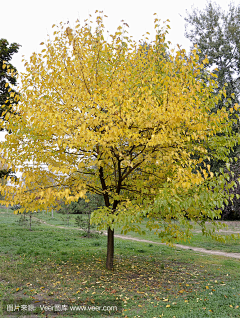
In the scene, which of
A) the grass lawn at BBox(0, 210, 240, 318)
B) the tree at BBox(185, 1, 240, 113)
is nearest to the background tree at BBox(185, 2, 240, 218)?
the tree at BBox(185, 1, 240, 113)

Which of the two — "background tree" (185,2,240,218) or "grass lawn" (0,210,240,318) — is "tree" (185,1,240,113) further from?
"grass lawn" (0,210,240,318)

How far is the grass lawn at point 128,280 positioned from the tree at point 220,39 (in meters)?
15.3

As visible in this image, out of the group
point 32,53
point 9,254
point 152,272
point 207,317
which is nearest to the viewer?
point 207,317

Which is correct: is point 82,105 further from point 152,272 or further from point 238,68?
point 238,68

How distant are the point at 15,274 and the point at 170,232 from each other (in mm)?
3754

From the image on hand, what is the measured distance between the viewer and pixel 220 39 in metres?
19.1

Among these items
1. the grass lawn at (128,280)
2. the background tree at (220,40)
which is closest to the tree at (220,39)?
the background tree at (220,40)

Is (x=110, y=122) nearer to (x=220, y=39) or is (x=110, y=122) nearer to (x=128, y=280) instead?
(x=128, y=280)

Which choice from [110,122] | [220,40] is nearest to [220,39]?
[220,40]

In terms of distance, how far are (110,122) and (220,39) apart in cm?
1884

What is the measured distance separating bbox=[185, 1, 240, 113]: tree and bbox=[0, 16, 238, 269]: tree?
612 inches

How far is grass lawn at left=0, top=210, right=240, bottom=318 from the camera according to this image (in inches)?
170

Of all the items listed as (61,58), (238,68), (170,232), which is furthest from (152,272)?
(238,68)

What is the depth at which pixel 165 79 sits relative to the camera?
4902mm
